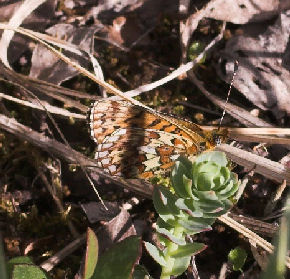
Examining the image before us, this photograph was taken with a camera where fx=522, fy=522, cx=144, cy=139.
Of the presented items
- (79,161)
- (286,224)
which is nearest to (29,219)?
(79,161)

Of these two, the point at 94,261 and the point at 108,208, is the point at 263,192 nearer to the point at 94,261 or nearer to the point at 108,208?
the point at 108,208

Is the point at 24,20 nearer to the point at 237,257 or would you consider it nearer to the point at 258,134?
the point at 258,134

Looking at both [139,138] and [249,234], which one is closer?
[249,234]

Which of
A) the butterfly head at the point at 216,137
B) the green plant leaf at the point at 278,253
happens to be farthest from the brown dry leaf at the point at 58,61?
the green plant leaf at the point at 278,253

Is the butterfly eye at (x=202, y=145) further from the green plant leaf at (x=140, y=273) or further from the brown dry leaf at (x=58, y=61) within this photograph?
the brown dry leaf at (x=58, y=61)

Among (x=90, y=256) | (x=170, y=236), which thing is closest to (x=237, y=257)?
(x=170, y=236)
